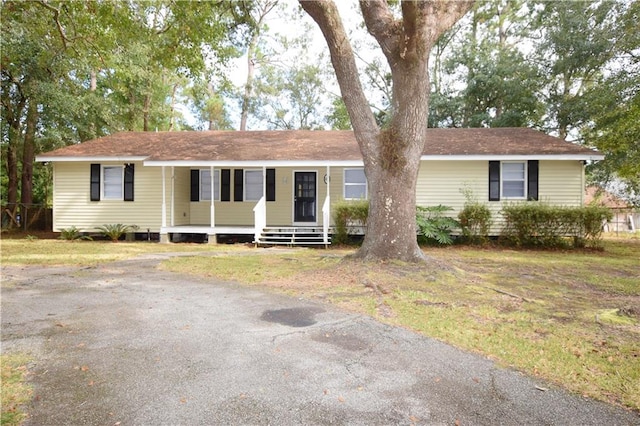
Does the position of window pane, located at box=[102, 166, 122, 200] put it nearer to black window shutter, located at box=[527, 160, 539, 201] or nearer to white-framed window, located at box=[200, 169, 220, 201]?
white-framed window, located at box=[200, 169, 220, 201]

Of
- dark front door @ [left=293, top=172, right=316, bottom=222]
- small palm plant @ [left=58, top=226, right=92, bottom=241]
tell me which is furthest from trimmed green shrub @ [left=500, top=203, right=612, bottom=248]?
small palm plant @ [left=58, top=226, right=92, bottom=241]

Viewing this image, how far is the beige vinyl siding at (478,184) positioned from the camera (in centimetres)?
1330

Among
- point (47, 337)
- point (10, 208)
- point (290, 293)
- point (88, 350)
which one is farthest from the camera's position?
point (10, 208)

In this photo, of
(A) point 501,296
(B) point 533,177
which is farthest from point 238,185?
(A) point 501,296

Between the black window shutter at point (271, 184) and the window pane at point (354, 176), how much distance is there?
275cm

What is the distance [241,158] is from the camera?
44.7 feet

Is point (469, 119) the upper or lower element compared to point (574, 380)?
upper

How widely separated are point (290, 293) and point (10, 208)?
60.2 ft

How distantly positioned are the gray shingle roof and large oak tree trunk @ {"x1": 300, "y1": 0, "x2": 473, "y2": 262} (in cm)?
532

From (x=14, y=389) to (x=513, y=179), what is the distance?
14279mm

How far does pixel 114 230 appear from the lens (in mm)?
14289

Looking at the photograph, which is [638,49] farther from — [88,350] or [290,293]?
[88,350]

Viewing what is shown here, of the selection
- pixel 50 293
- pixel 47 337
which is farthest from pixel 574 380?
pixel 50 293

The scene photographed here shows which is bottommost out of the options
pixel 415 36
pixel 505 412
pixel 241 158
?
pixel 505 412
